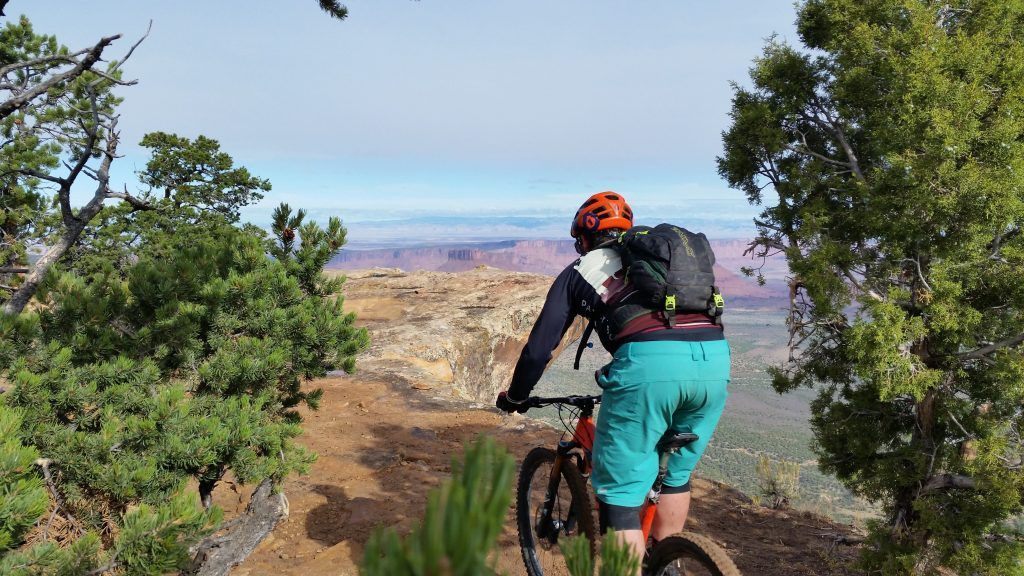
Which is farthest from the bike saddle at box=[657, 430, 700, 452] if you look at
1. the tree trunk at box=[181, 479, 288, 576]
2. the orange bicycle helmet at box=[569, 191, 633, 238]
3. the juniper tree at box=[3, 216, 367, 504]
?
the tree trunk at box=[181, 479, 288, 576]

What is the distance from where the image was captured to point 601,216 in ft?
10.7

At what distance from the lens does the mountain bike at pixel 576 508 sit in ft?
8.77

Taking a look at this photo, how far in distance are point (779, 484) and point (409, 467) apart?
20.9 ft

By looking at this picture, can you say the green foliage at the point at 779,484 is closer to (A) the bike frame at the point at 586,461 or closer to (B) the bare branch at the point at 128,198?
(A) the bike frame at the point at 586,461

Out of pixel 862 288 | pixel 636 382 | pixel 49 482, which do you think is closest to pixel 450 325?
pixel 862 288

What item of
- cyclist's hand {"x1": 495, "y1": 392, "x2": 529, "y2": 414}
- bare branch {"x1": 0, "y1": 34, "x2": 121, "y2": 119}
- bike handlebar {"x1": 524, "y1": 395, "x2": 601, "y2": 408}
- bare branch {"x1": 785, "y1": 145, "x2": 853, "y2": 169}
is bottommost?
cyclist's hand {"x1": 495, "y1": 392, "x2": 529, "y2": 414}

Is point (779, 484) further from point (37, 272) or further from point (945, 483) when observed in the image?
point (37, 272)

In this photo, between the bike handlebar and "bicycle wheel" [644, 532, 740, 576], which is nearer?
"bicycle wheel" [644, 532, 740, 576]

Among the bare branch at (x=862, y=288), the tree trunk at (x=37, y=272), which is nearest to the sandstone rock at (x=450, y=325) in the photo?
the tree trunk at (x=37, y=272)

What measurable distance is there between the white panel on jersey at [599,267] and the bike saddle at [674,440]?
0.85 meters

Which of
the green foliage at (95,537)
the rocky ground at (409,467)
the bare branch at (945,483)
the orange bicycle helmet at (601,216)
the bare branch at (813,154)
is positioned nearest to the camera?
the green foliage at (95,537)

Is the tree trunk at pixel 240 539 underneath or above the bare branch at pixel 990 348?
underneath

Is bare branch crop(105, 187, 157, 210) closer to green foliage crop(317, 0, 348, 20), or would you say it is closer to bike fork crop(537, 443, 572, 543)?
green foliage crop(317, 0, 348, 20)

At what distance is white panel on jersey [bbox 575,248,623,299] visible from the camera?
2991mm
